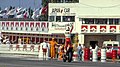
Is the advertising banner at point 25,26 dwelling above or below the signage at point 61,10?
below

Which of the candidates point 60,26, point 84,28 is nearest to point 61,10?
point 60,26

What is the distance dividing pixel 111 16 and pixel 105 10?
4.35 feet

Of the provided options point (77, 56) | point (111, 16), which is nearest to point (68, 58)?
point (77, 56)

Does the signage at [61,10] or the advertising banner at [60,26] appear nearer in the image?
the advertising banner at [60,26]

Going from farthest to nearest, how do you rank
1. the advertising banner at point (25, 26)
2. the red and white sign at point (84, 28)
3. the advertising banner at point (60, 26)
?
1. the advertising banner at point (25, 26)
2. the advertising banner at point (60, 26)
3. the red and white sign at point (84, 28)

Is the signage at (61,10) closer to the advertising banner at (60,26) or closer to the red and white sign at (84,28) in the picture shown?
the advertising banner at (60,26)

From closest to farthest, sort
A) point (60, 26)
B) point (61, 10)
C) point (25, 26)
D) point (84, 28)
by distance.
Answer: point (84, 28)
point (61, 10)
point (60, 26)
point (25, 26)

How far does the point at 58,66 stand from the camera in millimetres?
27812

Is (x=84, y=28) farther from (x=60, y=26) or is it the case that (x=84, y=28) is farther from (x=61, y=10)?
(x=61, y=10)

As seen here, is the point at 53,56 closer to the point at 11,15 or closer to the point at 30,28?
the point at 30,28

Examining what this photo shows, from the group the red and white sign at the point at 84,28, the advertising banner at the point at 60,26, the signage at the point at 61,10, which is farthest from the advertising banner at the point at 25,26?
the red and white sign at the point at 84,28

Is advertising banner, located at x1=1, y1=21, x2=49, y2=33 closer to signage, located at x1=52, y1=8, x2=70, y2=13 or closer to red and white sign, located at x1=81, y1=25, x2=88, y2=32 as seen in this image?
signage, located at x1=52, y1=8, x2=70, y2=13

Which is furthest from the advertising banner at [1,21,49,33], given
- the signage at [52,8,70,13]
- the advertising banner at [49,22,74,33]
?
the signage at [52,8,70,13]

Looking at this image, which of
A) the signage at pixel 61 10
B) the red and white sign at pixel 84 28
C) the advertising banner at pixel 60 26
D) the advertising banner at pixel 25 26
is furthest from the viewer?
the advertising banner at pixel 25 26
